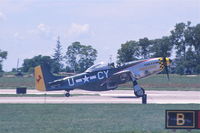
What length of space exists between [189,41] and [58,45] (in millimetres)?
30411

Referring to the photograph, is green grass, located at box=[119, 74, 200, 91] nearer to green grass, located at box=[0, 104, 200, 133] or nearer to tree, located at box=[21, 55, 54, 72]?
green grass, located at box=[0, 104, 200, 133]

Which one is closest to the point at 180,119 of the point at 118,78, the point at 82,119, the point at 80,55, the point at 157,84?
the point at 82,119

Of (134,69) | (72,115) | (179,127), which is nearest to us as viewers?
(179,127)

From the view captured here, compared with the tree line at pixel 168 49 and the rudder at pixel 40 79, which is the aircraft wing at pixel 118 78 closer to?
the rudder at pixel 40 79

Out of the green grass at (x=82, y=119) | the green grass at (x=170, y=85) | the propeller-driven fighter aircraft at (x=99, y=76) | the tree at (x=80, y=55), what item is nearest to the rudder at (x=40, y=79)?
the propeller-driven fighter aircraft at (x=99, y=76)

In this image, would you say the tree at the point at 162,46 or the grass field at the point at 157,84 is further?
the tree at the point at 162,46

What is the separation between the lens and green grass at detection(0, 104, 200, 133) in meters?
15.9

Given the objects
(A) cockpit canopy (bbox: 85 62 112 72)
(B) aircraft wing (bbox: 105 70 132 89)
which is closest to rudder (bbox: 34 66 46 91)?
(A) cockpit canopy (bbox: 85 62 112 72)

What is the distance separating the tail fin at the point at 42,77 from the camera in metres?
34.1

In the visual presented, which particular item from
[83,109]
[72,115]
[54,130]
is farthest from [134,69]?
[54,130]

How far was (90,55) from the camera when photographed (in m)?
89.1

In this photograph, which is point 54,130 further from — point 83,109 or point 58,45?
point 58,45

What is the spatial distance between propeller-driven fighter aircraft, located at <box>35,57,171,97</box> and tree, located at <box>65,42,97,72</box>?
48.0 meters

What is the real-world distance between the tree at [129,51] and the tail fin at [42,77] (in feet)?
214
